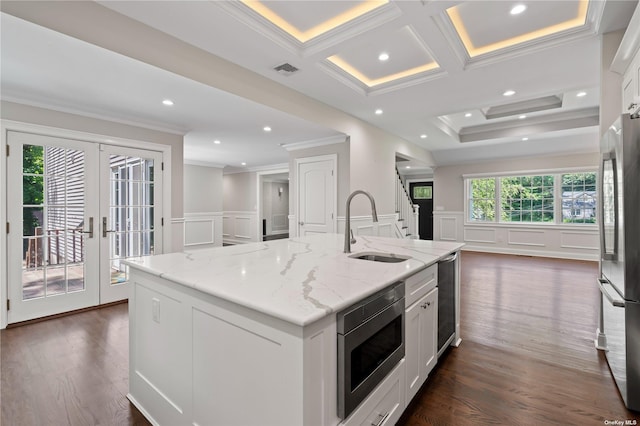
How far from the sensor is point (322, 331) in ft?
3.44

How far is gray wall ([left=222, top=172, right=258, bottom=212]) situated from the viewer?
349 inches

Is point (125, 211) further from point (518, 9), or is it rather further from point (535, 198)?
point (535, 198)

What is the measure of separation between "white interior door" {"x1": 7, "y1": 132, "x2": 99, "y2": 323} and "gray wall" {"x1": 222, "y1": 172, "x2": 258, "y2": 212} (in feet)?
17.3

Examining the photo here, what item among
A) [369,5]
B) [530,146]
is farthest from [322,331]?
[530,146]

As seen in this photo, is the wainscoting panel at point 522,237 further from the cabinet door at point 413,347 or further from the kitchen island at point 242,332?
the cabinet door at point 413,347

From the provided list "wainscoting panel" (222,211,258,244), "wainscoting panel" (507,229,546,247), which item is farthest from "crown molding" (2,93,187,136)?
"wainscoting panel" (507,229,546,247)

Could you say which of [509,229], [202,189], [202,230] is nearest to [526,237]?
[509,229]

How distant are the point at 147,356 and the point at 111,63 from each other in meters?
2.32

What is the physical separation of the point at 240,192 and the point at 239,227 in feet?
3.63

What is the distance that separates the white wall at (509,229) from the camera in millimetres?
6625

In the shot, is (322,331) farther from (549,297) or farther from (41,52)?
(549,297)

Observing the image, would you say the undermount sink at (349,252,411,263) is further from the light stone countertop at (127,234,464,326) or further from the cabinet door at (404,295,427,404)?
the cabinet door at (404,295,427,404)

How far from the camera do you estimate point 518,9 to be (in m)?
2.40

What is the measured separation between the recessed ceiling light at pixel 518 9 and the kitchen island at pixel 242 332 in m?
2.13
